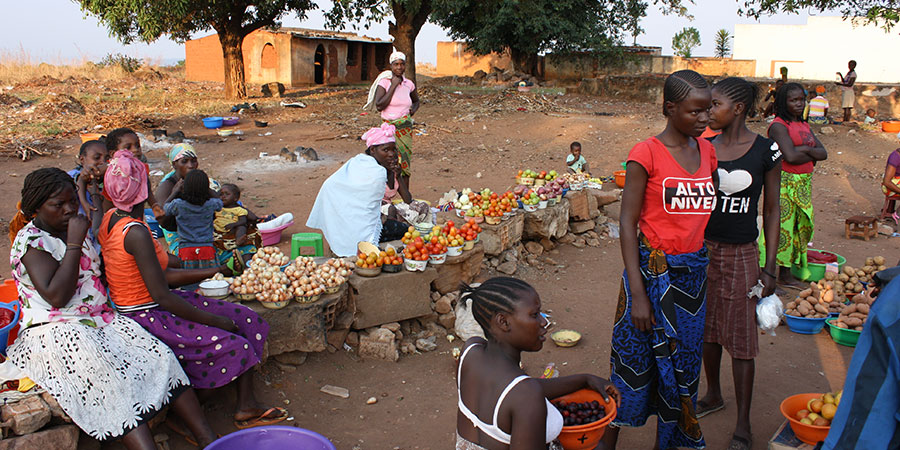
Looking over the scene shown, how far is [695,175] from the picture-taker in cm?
271

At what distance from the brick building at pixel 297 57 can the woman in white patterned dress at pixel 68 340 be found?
76.3ft

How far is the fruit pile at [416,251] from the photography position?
470cm

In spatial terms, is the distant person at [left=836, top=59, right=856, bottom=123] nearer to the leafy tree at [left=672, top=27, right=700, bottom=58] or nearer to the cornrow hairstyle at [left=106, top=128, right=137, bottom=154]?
the cornrow hairstyle at [left=106, top=128, right=137, bottom=154]

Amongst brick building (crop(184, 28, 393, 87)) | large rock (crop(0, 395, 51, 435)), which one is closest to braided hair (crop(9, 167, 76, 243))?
large rock (crop(0, 395, 51, 435))

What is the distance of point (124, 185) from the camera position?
3.54 m

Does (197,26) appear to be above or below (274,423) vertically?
above

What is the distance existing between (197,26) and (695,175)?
18.4 m

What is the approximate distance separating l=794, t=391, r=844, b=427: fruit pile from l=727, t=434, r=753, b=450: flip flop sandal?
0.34 metres

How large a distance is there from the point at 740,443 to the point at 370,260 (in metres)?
2.65

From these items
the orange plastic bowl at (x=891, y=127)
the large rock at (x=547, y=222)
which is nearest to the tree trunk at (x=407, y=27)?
the orange plastic bowl at (x=891, y=127)

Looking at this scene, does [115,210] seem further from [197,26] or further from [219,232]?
[197,26]

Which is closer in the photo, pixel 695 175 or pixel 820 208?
pixel 695 175

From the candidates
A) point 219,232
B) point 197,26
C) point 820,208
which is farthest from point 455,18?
point 219,232

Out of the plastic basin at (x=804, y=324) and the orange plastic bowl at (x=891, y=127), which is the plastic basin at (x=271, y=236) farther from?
the orange plastic bowl at (x=891, y=127)
